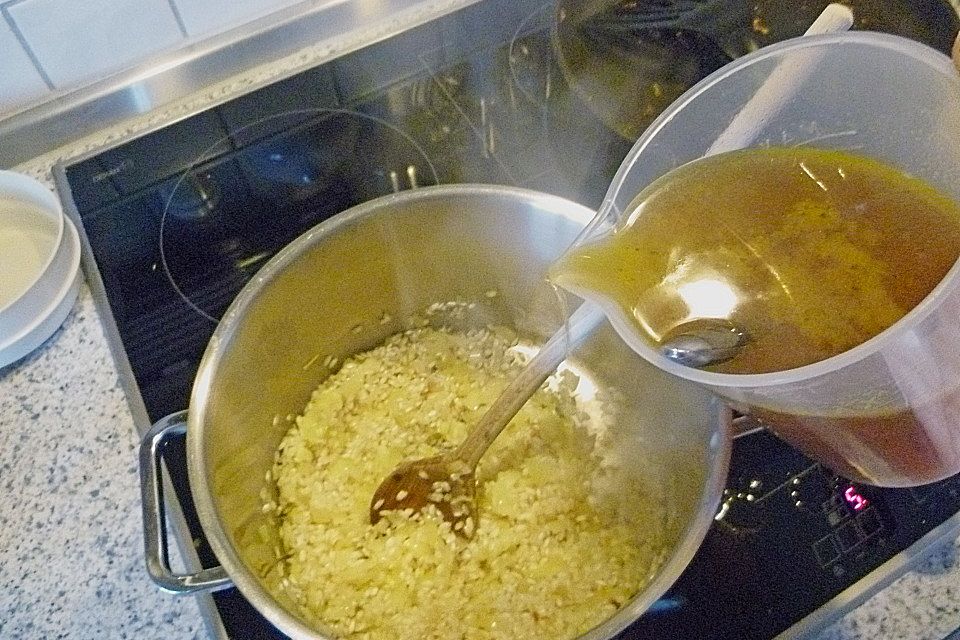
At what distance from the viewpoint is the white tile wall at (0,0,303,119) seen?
3.27 feet

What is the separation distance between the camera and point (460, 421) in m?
1.03

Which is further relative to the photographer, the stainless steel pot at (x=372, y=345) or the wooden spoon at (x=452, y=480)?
the wooden spoon at (x=452, y=480)

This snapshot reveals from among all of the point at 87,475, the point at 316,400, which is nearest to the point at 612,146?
the point at 316,400

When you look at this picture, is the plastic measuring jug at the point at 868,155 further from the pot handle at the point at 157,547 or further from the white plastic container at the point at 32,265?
the white plastic container at the point at 32,265

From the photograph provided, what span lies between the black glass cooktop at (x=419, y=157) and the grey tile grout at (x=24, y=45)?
0.40 feet

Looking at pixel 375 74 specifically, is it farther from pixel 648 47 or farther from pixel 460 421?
pixel 460 421

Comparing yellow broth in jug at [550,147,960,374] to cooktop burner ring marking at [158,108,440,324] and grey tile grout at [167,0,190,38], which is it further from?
grey tile grout at [167,0,190,38]

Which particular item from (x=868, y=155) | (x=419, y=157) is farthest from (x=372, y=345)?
(x=868, y=155)

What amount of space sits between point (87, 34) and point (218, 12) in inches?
6.7

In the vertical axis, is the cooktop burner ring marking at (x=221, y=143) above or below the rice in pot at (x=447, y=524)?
above

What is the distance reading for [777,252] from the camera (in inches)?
25.0

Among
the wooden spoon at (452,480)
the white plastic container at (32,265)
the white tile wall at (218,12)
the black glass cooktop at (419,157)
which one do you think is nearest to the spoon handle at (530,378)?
the wooden spoon at (452,480)

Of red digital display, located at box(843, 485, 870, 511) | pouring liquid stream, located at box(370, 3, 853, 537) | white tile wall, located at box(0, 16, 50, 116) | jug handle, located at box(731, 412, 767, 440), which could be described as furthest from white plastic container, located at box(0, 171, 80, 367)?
red digital display, located at box(843, 485, 870, 511)

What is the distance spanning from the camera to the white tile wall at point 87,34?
1.00 metres
